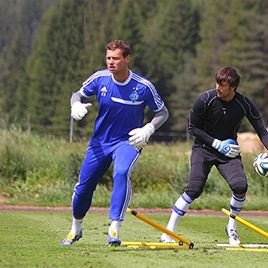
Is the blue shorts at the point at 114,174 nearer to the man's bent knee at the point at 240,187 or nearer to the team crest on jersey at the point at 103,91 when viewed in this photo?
the team crest on jersey at the point at 103,91

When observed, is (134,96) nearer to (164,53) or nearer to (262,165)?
(262,165)

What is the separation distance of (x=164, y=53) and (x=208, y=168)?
81.5 metres

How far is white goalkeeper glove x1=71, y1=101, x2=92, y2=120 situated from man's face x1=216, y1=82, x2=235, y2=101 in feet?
5.61

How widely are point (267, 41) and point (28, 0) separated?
54.1m

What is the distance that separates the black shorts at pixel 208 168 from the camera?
1136 centimetres

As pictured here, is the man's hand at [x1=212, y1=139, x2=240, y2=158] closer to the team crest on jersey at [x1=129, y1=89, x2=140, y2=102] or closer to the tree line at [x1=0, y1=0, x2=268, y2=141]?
the team crest on jersey at [x1=129, y1=89, x2=140, y2=102]

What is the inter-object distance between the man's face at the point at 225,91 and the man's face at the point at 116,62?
1.27 m

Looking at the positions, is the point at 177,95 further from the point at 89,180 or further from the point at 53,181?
the point at 89,180

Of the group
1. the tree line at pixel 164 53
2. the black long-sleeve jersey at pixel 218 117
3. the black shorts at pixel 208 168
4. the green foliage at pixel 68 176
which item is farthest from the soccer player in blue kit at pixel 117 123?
the tree line at pixel 164 53

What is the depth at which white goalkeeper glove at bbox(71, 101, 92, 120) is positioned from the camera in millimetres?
10180

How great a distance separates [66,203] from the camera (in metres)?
20.7

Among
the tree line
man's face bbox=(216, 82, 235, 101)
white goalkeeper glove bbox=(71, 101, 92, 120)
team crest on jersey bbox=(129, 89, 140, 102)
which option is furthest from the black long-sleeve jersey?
the tree line

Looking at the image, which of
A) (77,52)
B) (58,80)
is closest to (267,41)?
(58,80)

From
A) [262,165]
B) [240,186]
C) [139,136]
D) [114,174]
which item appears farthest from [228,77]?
[114,174]
